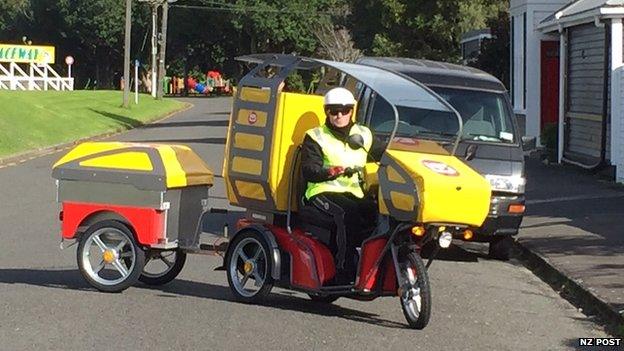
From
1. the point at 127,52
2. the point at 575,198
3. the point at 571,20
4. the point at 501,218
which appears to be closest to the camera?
the point at 501,218

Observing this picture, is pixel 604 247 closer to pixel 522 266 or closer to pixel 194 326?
pixel 522 266

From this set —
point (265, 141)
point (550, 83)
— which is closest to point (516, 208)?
point (265, 141)

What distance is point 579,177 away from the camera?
22.4 meters

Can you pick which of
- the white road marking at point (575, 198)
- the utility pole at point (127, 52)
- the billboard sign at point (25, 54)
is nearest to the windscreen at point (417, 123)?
the white road marking at point (575, 198)

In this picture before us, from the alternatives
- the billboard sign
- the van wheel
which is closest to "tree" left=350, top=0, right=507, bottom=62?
the van wheel

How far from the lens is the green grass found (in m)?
33.5

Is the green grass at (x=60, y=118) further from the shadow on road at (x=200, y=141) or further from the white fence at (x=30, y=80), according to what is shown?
the white fence at (x=30, y=80)

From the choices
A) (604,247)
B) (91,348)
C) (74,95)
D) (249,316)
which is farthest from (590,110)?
(74,95)

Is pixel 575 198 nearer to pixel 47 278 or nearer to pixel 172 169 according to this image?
pixel 172 169

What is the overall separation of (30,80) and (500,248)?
59.9 m

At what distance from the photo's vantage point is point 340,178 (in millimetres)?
9516

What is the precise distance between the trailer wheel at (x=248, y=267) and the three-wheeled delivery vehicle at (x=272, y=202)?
1 centimetres

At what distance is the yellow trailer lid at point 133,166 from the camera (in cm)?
1042

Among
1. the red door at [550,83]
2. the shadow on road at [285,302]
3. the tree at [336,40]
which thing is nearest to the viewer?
the shadow on road at [285,302]
